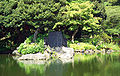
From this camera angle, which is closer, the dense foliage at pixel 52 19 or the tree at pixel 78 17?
the dense foliage at pixel 52 19

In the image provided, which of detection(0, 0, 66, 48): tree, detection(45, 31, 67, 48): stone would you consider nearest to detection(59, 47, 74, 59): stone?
detection(45, 31, 67, 48): stone

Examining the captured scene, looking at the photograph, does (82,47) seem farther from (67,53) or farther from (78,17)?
(67,53)

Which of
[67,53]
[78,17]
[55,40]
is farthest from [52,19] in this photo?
[67,53]

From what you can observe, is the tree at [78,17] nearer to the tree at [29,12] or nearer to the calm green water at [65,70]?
the tree at [29,12]

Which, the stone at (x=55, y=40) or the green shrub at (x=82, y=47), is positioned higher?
the stone at (x=55, y=40)

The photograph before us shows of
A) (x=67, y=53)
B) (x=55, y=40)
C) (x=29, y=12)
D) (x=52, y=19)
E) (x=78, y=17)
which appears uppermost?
(x=29, y=12)

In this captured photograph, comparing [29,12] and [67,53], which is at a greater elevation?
[29,12]

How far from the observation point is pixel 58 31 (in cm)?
1777

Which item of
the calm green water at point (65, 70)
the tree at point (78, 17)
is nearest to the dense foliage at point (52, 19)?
the tree at point (78, 17)

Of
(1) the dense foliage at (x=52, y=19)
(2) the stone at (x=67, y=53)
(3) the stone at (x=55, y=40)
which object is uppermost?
→ (1) the dense foliage at (x=52, y=19)

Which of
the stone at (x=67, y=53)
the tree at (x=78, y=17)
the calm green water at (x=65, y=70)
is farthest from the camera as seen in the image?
the tree at (x=78, y=17)

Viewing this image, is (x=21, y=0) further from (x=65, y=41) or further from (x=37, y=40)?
(x=65, y=41)

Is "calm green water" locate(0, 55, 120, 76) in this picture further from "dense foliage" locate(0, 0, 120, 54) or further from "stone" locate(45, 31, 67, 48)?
"stone" locate(45, 31, 67, 48)

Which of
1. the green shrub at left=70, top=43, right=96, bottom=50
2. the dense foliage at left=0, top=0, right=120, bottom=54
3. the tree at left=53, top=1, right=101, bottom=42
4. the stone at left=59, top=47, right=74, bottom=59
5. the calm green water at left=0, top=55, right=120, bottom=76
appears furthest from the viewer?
the green shrub at left=70, top=43, right=96, bottom=50
